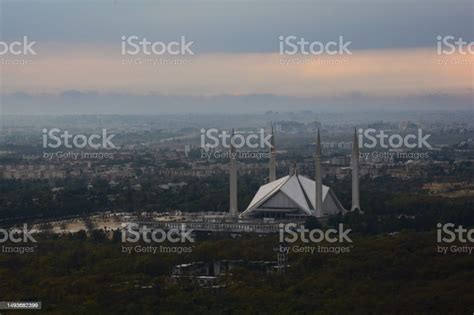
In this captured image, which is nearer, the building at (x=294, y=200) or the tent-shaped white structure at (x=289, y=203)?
the building at (x=294, y=200)

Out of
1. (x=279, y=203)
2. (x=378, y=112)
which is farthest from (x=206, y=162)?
(x=378, y=112)

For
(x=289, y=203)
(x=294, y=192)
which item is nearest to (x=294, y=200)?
(x=289, y=203)

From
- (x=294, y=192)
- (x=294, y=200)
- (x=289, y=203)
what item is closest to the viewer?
(x=294, y=200)

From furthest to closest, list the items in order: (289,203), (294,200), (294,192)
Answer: (294,192) < (289,203) < (294,200)

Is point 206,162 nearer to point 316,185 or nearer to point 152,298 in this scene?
point 316,185

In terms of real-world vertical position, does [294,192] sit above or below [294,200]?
above

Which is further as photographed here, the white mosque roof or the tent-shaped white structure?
the white mosque roof

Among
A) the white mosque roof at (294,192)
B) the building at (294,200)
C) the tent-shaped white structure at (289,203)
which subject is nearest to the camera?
the building at (294,200)

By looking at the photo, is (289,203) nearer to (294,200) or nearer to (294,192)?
(294,200)

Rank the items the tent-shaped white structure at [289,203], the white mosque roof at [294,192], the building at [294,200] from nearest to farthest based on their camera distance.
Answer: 1. the building at [294,200]
2. the tent-shaped white structure at [289,203]
3. the white mosque roof at [294,192]
